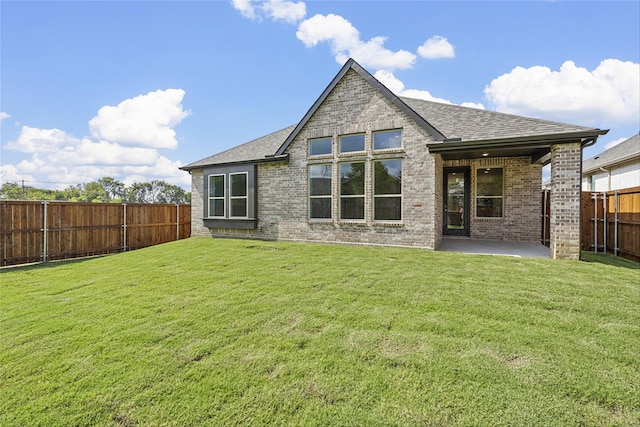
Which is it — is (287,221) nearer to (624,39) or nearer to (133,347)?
(133,347)

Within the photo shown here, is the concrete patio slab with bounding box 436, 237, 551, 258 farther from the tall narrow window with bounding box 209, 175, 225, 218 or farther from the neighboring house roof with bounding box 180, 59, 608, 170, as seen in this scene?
the tall narrow window with bounding box 209, 175, 225, 218

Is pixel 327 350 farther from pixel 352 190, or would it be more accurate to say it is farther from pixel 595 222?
pixel 595 222

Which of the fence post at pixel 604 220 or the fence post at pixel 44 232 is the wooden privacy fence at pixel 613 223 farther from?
the fence post at pixel 44 232

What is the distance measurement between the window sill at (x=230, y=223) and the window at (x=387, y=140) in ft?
17.9

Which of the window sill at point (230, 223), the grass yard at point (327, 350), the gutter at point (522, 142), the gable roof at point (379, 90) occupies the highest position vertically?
the gable roof at point (379, 90)

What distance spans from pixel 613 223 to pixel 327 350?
34.7 feet

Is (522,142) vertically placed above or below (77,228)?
above

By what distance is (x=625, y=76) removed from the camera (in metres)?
15.8

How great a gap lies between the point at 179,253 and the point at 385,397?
8340mm

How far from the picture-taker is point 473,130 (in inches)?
339

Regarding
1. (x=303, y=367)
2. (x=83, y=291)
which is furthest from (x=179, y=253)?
(x=303, y=367)

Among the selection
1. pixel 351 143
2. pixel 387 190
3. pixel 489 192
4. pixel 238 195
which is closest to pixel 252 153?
pixel 238 195

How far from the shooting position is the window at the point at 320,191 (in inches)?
395

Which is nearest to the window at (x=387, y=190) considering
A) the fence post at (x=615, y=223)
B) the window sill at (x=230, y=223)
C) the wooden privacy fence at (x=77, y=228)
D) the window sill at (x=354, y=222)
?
the window sill at (x=354, y=222)
